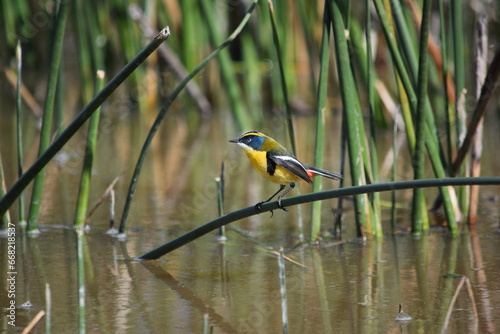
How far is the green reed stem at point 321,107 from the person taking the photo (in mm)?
3291

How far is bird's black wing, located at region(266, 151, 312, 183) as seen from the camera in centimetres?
310

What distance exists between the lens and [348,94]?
10.8ft

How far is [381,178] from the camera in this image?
5.10 metres

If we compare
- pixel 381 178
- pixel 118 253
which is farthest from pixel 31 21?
pixel 118 253

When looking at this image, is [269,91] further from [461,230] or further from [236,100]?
[461,230]

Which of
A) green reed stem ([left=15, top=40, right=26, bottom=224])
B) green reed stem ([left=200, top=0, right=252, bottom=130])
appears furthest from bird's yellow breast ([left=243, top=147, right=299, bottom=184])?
green reed stem ([left=200, top=0, right=252, bottom=130])

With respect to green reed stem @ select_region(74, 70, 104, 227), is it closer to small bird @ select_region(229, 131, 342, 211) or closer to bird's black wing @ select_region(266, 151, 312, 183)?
small bird @ select_region(229, 131, 342, 211)

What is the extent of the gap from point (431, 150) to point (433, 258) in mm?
498

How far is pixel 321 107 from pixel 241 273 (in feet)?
2.72

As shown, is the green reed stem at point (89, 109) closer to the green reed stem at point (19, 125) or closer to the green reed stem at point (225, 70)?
the green reed stem at point (19, 125)

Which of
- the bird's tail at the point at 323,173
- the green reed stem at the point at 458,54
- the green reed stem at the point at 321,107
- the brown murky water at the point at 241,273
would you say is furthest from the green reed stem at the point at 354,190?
the green reed stem at the point at 458,54

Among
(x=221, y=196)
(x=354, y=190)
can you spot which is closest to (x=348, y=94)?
(x=221, y=196)

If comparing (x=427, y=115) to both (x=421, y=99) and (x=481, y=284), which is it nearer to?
(x=421, y=99)

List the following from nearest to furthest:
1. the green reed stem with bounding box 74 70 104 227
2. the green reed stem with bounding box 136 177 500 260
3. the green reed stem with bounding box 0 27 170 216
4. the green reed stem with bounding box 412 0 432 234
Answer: the green reed stem with bounding box 136 177 500 260, the green reed stem with bounding box 0 27 170 216, the green reed stem with bounding box 412 0 432 234, the green reed stem with bounding box 74 70 104 227
